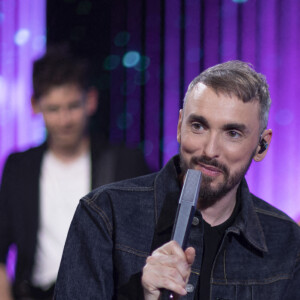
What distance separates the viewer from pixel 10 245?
2736 millimetres

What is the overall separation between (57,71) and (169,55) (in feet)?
2.00

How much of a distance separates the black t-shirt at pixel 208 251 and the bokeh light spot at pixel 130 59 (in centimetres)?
139

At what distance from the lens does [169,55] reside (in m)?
2.87

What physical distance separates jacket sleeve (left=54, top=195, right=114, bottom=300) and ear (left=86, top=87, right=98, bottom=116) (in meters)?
1.51

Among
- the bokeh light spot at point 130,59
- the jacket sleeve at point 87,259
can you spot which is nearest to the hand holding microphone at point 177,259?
the jacket sleeve at point 87,259

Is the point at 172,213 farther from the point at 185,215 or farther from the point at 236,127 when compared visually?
the point at 185,215

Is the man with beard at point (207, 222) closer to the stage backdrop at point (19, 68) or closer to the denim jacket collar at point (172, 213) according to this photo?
the denim jacket collar at point (172, 213)

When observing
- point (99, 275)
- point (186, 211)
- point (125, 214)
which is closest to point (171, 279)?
point (186, 211)

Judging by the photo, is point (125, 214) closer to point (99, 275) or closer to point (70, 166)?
point (99, 275)

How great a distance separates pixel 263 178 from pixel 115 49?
107cm

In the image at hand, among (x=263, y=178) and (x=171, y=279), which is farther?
(x=263, y=178)

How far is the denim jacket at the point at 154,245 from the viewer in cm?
132

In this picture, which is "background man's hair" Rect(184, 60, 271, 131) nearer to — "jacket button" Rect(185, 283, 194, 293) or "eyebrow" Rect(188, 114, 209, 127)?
"eyebrow" Rect(188, 114, 209, 127)

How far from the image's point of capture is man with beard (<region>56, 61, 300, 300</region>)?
4.43ft
